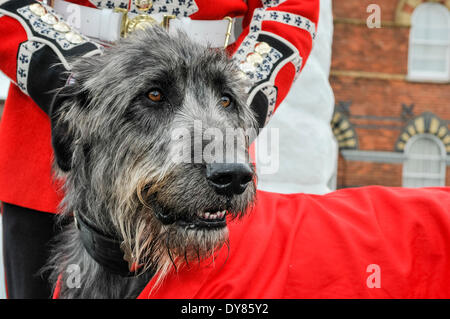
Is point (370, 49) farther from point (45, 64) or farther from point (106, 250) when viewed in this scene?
point (106, 250)

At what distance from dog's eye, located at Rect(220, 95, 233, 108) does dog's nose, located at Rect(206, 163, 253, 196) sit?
503 millimetres

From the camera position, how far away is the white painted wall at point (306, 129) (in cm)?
377

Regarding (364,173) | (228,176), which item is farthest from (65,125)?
(364,173)

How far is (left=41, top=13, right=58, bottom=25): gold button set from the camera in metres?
1.86

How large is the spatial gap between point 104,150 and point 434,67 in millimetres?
13872

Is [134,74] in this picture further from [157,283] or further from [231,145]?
[157,283]

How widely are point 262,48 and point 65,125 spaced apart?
3.22 ft

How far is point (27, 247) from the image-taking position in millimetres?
2115

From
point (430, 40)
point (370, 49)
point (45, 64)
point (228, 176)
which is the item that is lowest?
point (228, 176)

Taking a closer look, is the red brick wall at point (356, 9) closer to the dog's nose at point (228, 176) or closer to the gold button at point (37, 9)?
the gold button at point (37, 9)

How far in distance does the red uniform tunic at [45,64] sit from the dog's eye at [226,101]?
14 cm


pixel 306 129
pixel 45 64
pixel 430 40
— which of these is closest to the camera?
pixel 45 64

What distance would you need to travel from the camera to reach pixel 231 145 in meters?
1.50
